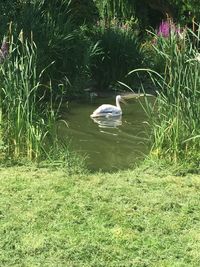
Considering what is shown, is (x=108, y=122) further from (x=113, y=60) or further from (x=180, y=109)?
(x=180, y=109)

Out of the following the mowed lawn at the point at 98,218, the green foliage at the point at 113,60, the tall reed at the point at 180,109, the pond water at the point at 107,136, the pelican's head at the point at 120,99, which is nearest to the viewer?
the mowed lawn at the point at 98,218

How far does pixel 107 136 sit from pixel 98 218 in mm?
3673

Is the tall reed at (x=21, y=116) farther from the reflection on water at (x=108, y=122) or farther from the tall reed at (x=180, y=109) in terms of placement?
the reflection on water at (x=108, y=122)

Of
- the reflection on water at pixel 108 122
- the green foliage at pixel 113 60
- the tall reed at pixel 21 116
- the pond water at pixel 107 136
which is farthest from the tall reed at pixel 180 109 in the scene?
the green foliage at pixel 113 60

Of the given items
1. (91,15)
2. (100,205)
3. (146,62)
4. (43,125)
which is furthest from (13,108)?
(91,15)

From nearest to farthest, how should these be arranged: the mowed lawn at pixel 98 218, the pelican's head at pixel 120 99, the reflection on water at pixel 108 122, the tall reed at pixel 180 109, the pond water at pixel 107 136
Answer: the mowed lawn at pixel 98 218
the tall reed at pixel 180 109
the pond water at pixel 107 136
the reflection on water at pixel 108 122
the pelican's head at pixel 120 99

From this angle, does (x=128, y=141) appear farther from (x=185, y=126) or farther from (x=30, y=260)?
(x=30, y=260)

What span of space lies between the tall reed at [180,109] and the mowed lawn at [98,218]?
12.5 inches

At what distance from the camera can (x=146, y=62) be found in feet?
40.7

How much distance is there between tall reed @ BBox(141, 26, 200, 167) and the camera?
5.73 m

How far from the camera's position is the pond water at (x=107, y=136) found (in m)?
6.68

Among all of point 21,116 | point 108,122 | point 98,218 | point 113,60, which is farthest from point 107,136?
point 113,60

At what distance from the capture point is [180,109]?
19.0ft

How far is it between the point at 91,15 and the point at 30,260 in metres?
10.7
